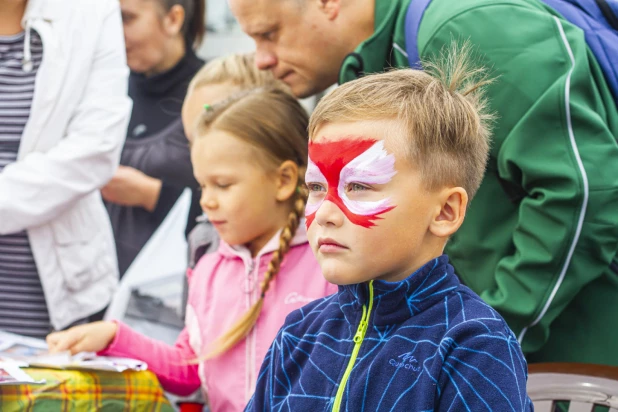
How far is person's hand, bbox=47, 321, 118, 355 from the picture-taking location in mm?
2070

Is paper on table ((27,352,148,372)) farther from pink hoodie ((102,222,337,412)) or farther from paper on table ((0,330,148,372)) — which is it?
pink hoodie ((102,222,337,412))

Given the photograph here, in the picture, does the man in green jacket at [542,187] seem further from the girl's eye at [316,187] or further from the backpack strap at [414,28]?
the girl's eye at [316,187]

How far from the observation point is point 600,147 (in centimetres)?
178

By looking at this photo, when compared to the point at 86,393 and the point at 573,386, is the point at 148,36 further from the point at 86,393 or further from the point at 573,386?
the point at 573,386

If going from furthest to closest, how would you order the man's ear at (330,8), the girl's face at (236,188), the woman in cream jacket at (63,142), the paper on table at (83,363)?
the woman in cream jacket at (63,142) < the man's ear at (330,8) < the girl's face at (236,188) < the paper on table at (83,363)

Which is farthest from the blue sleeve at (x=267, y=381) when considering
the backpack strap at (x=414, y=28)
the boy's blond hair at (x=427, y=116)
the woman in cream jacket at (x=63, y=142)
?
the woman in cream jacket at (x=63, y=142)

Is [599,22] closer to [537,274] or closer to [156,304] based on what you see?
[537,274]

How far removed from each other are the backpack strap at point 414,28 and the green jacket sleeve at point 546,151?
0.13 m

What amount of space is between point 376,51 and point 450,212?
2.80 ft

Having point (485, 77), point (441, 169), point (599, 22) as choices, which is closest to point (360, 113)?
point (441, 169)

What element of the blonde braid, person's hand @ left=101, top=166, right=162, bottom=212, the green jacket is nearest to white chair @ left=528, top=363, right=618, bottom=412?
the green jacket

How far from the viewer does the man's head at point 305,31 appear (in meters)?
2.28

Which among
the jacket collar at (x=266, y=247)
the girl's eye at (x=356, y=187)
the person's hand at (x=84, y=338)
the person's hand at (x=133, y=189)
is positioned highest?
the girl's eye at (x=356, y=187)

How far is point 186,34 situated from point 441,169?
2025 mm
